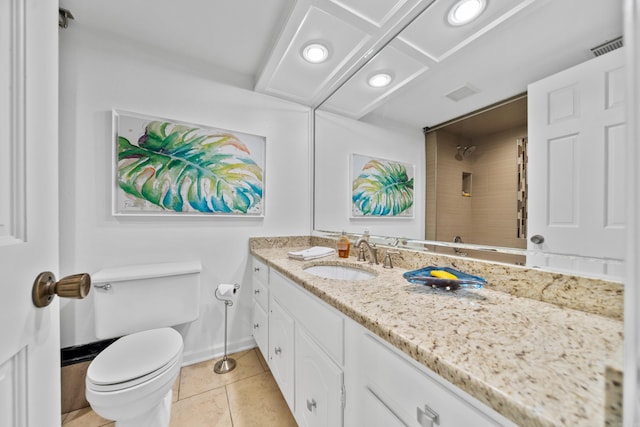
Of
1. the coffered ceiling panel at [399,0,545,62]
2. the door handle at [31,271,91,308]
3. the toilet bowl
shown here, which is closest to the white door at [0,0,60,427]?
the door handle at [31,271,91,308]

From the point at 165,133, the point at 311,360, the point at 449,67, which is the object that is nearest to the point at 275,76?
the point at 165,133

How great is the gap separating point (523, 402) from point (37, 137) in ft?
3.13

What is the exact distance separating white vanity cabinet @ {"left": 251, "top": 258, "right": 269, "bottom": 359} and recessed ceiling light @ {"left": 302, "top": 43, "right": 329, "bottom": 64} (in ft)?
4.59

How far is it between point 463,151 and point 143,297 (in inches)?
72.5

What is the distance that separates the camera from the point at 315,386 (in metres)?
0.87

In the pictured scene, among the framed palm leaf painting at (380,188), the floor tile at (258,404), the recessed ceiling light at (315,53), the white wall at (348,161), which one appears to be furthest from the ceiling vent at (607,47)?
the floor tile at (258,404)

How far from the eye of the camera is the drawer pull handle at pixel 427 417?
448 mm

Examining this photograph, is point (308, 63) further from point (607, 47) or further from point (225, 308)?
point (225, 308)

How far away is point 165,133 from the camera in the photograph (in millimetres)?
1529

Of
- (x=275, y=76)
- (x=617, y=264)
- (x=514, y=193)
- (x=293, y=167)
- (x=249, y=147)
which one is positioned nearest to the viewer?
(x=617, y=264)

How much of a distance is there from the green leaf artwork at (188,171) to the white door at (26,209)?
1090 millimetres

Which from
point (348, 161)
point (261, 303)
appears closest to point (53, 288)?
point (261, 303)

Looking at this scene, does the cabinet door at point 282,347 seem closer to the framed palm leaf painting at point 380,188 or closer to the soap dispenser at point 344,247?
the soap dispenser at point 344,247

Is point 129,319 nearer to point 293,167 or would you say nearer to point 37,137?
point 37,137
